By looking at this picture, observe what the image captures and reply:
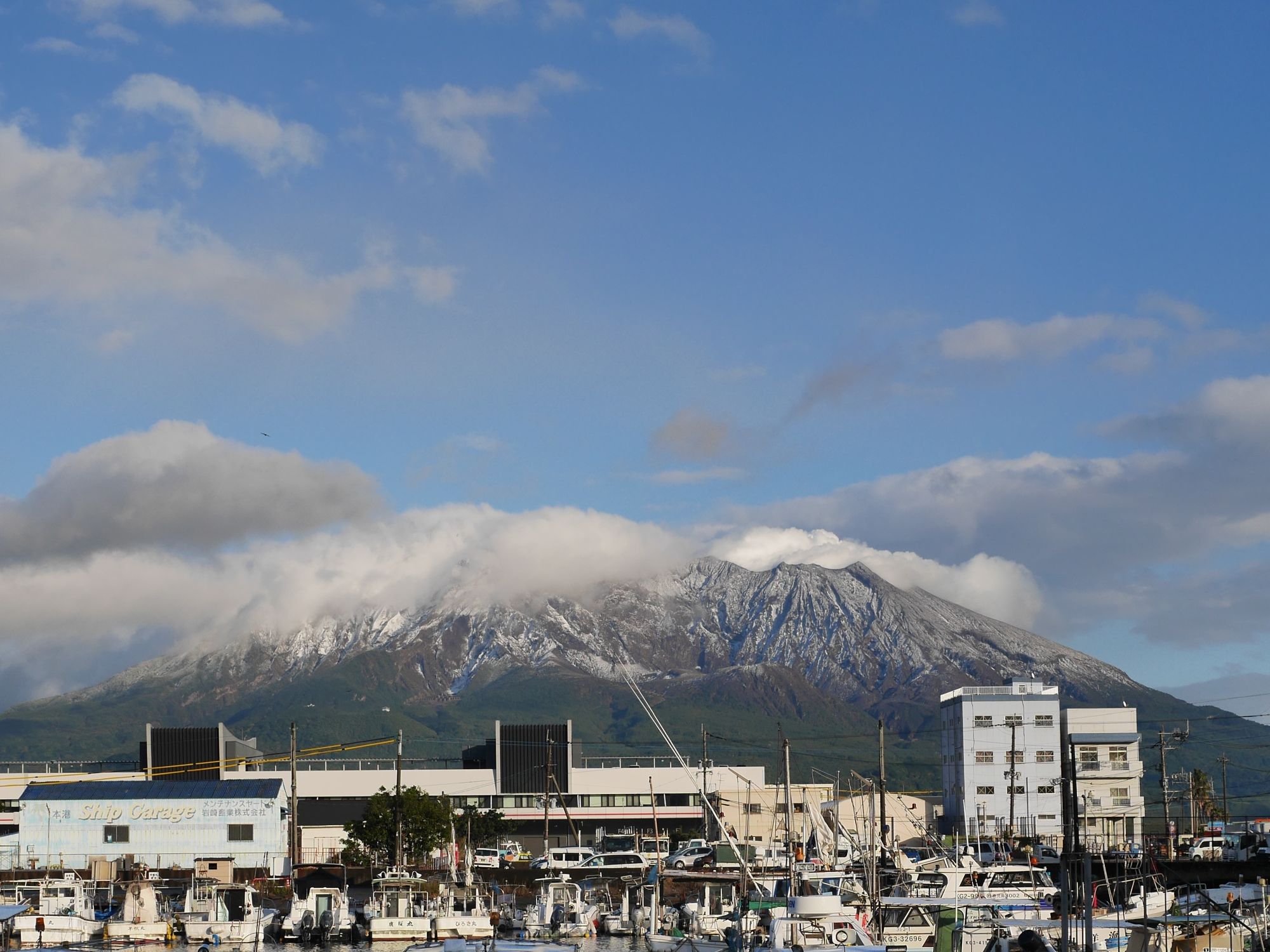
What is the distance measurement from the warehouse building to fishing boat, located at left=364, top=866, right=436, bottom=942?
28.9m

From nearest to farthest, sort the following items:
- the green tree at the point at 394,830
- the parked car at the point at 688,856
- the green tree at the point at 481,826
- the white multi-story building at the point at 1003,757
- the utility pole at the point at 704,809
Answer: the parked car at the point at 688,856, the utility pole at the point at 704,809, the green tree at the point at 394,830, the green tree at the point at 481,826, the white multi-story building at the point at 1003,757

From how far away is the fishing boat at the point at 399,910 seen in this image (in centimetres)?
6662

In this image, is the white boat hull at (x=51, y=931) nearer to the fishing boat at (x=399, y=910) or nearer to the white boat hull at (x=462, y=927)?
the fishing boat at (x=399, y=910)

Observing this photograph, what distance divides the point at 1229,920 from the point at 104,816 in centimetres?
7095

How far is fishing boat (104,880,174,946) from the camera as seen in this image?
2598 inches

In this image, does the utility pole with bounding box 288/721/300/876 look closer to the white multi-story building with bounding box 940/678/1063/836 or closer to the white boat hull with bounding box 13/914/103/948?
the white boat hull with bounding box 13/914/103/948

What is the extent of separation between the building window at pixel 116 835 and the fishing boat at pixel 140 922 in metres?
30.3

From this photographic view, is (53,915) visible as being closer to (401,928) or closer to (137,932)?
(137,932)

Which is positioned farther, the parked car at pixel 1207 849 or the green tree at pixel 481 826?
the green tree at pixel 481 826

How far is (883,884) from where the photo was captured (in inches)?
2648

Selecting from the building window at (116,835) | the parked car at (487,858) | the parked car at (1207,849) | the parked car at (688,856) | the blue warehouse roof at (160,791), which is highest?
the blue warehouse roof at (160,791)

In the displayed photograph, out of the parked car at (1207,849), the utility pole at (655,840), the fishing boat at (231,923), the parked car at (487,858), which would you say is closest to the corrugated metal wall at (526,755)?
the utility pole at (655,840)

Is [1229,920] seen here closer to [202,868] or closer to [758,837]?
[202,868]

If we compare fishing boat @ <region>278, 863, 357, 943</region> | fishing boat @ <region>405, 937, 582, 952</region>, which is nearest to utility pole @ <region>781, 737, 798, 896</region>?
fishing boat @ <region>405, 937, 582, 952</region>
